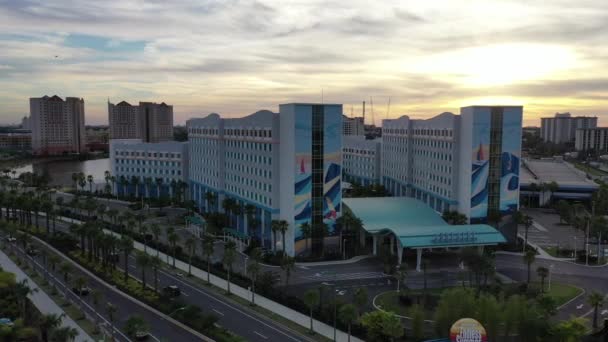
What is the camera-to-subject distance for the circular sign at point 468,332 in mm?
37531

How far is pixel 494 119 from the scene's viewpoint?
88.4 m

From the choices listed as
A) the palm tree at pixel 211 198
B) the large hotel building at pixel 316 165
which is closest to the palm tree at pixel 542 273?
the large hotel building at pixel 316 165

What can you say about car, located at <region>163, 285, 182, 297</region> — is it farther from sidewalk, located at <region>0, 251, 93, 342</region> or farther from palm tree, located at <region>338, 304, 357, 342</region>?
palm tree, located at <region>338, 304, 357, 342</region>

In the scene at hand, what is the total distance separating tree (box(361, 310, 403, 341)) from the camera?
4456 cm

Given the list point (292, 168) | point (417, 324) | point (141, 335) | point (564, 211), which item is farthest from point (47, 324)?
point (564, 211)

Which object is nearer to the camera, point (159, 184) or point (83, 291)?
point (83, 291)

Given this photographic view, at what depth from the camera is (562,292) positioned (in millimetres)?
63438

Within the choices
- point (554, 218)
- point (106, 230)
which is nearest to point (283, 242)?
point (106, 230)

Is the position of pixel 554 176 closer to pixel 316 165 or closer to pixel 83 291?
pixel 316 165

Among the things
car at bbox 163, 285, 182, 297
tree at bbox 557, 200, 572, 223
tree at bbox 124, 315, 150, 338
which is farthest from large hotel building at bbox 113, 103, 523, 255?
tree at bbox 124, 315, 150, 338

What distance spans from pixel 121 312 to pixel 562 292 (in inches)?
2037

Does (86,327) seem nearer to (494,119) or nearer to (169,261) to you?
(169,261)

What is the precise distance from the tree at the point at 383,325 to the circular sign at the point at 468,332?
742cm

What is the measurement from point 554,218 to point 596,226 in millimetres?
28486
